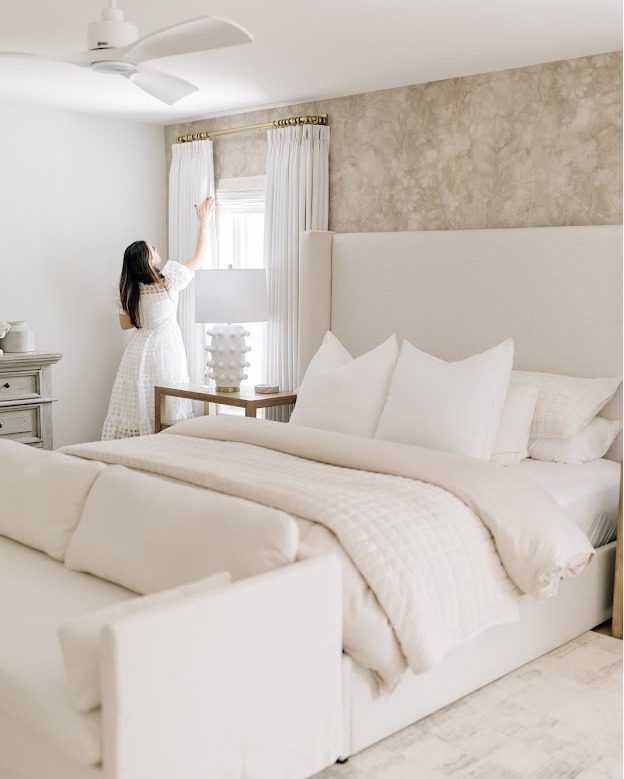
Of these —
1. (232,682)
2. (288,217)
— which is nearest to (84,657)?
(232,682)

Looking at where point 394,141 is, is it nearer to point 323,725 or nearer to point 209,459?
point 209,459

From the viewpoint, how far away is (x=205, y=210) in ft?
19.4

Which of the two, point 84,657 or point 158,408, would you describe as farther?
point 158,408

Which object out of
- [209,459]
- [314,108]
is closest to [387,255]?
[314,108]

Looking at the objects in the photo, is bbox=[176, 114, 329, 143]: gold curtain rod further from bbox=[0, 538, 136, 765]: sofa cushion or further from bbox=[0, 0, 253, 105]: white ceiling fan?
bbox=[0, 538, 136, 765]: sofa cushion

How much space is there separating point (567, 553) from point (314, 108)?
10.6ft

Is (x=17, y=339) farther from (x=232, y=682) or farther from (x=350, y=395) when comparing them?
(x=232, y=682)

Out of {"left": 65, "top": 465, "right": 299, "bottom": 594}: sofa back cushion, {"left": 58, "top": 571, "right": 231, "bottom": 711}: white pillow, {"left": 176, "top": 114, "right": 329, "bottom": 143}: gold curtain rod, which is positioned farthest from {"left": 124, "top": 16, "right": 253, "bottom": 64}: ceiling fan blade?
{"left": 176, "top": 114, "right": 329, "bottom": 143}: gold curtain rod

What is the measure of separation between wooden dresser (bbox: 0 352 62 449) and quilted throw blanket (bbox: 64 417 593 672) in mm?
1932

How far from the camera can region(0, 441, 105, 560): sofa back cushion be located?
304 cm

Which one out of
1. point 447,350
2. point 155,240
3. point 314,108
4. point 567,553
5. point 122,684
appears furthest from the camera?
point 155,240

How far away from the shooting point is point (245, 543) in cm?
245

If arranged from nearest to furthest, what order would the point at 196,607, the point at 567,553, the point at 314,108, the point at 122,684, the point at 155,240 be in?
the point at 122,684
the point at 196,607
the point at 567,553
the point at 314,108
the point at 155,240

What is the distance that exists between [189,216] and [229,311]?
106 centimetres
